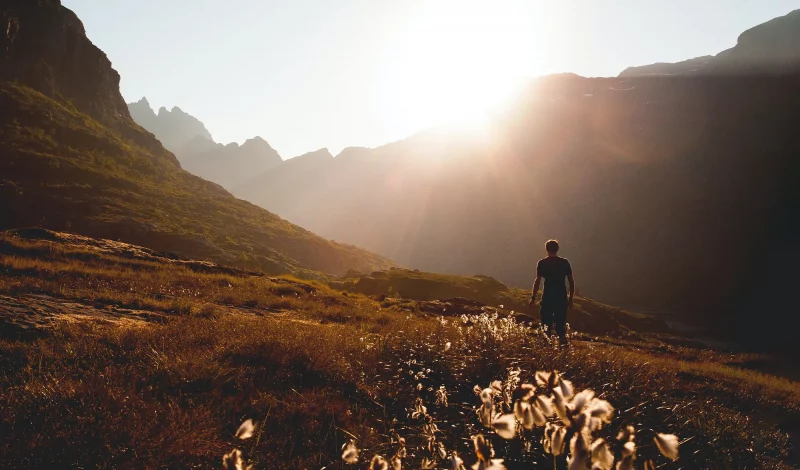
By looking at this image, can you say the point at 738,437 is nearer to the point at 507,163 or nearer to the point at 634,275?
the point at 634,275

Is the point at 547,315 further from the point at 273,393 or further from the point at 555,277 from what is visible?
the point at 273,393

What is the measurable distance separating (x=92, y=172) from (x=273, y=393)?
51.2 metres

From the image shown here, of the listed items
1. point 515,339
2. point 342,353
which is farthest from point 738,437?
point 342,353

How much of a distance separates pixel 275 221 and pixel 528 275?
78.3 meters

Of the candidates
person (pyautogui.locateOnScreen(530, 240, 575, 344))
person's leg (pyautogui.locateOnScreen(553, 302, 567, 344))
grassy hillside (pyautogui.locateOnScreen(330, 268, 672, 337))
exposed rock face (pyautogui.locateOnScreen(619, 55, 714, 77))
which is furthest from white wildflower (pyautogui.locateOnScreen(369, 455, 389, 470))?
exposed rock face (pyautogui.locateOnScreen(619, 55, 714, 77))

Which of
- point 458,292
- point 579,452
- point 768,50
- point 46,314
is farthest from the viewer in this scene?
point 768,50

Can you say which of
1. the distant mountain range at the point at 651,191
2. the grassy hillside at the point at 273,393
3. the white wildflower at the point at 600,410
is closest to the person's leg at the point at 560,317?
the grassy hillside at the point at 273,393

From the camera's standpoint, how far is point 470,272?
428 feet

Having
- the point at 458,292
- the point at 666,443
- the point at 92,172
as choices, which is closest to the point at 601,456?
the point at 666,443

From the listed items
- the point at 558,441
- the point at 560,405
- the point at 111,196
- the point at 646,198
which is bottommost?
the point at 111,196

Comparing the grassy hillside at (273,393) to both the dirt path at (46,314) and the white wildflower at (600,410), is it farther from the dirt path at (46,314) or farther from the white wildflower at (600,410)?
the white wildflower at (600,410)

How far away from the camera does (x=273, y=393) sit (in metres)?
4.19

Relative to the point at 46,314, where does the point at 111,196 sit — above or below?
above

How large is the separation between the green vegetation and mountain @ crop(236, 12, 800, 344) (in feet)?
270
